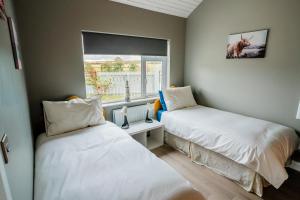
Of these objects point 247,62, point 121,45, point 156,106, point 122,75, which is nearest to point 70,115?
point 122,75

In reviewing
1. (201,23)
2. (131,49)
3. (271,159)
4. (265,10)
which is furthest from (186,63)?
(271,159)

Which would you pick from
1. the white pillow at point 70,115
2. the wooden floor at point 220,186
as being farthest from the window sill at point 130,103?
the wooden floor at point 220,186

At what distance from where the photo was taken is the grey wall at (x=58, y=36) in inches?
77.2

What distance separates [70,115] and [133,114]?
107 centimetres

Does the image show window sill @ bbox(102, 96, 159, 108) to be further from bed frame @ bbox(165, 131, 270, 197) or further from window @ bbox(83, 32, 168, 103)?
bed frame @ bbox(165, 131, 270, 197)

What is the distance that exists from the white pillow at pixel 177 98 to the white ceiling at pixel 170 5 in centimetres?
145

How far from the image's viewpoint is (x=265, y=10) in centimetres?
225

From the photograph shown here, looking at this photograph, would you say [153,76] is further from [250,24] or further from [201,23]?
[250,24]

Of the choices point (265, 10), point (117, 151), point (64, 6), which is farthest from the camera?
point (265, 10)

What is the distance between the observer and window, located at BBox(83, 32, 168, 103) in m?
2.50

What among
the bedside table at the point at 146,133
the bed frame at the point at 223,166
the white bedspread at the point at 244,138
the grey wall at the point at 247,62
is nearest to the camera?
the white bedspread at the point at 244,138

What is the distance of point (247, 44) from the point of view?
97.4 inches

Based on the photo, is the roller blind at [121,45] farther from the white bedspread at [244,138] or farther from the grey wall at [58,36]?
the white bedspread at [244,138]

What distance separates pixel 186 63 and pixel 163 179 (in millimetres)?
2803
